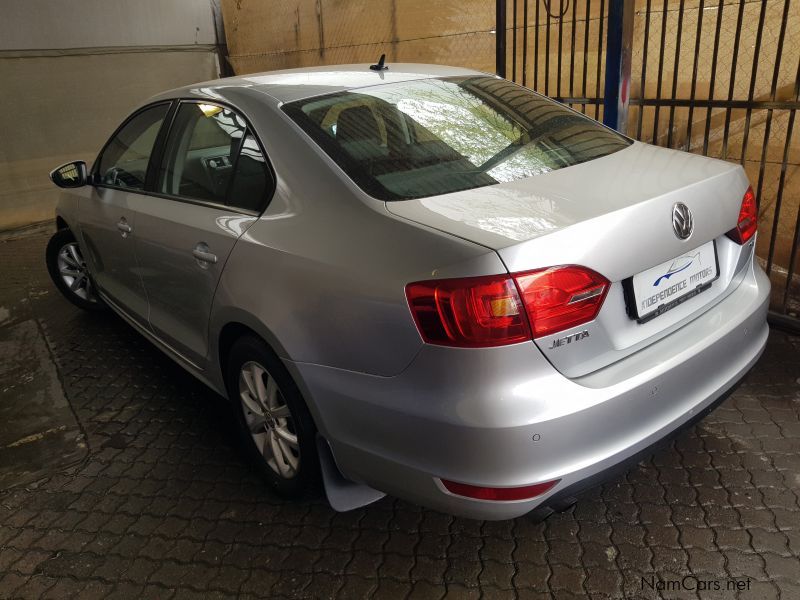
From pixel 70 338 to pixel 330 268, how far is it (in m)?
3.30

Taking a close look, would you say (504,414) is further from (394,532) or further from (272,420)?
(272,420)

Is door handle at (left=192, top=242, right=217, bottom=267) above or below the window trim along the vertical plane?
below

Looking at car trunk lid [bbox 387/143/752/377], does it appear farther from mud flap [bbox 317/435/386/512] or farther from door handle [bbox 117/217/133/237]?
door handle [bbox 117/217/133/237]

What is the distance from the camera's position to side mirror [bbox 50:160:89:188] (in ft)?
13.6

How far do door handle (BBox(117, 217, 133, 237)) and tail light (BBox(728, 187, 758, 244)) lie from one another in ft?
8.95

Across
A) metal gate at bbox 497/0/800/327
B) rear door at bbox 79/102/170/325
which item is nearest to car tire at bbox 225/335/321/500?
rear door at bbox 79/102/170/325

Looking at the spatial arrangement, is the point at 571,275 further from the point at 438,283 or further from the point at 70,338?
the point at 70,338

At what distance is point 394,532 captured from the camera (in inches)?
102

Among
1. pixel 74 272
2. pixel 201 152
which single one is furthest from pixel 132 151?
pixel 74 272

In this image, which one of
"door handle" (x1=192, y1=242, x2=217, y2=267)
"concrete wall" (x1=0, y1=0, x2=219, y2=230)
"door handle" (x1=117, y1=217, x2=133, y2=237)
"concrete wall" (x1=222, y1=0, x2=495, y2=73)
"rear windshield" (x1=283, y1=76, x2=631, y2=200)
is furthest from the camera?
"concrete wall" (x1=0, y1=0, x2=219, y2=230)

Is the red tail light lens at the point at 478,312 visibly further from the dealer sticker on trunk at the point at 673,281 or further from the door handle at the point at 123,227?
the door handle at the point at 123,227

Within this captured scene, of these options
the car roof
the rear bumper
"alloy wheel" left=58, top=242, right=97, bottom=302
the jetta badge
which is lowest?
"alloy wheel" left=58, top=242, right=97, bottom=302

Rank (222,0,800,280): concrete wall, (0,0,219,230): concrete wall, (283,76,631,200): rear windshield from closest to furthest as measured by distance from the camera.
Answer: (283,76,631,200): rear windshield < (222,0,800,280): concrete wall < (0,0,219,230): concrete wall

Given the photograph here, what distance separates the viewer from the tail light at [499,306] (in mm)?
1800
